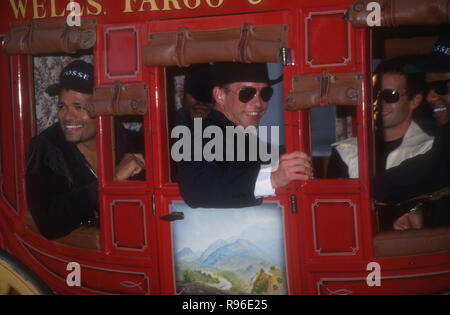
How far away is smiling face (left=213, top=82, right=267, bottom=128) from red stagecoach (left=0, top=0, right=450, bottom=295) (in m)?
0.22

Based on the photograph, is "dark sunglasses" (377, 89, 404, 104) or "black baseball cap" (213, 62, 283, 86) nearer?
"black baseball cap" (213, 62, 283, 86)

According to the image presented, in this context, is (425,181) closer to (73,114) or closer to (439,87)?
(439,87)

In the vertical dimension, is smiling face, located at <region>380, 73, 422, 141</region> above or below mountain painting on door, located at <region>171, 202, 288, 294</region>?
above

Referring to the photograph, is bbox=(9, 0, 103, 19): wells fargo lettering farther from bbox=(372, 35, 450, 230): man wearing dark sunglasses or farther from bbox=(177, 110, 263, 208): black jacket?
bbox=(372, 35, 450, 230): man wearing dark sunglasses

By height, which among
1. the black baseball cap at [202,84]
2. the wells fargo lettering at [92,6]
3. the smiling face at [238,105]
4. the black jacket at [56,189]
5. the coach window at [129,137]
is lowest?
the black jacket at [56,189]

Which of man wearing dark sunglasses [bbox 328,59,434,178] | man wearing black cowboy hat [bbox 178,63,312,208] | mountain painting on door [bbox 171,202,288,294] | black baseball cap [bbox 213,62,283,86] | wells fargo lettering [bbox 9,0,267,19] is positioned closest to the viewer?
man wearing black cowboy hat [bbox 178,63,312,208]

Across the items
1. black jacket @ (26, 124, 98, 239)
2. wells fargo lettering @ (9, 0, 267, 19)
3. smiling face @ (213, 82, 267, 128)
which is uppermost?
wells fargo lettering @ (9, 0, 267, 19)

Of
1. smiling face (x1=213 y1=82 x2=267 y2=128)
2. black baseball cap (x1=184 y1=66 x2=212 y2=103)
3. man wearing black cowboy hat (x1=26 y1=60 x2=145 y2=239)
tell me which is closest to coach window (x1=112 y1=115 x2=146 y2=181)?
man wearing black cowboy hat (x1=26 y1=60 x2=145 y2=239)

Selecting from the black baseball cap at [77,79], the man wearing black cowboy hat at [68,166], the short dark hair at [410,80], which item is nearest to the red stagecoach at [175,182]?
the man wearing black cowboy hat at [68,166]

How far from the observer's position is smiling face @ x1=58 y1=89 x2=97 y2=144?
3.79 m

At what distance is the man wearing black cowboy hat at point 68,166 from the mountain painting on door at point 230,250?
2.44 feet

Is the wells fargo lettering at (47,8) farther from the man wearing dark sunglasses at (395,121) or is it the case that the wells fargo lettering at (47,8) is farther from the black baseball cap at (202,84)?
the man wearing dark sunglasses at (395,121)

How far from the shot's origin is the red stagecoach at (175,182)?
2.88 metres

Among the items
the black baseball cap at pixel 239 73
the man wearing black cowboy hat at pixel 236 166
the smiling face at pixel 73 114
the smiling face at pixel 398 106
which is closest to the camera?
the man wearing black cowboy hat at pixel 236 166
